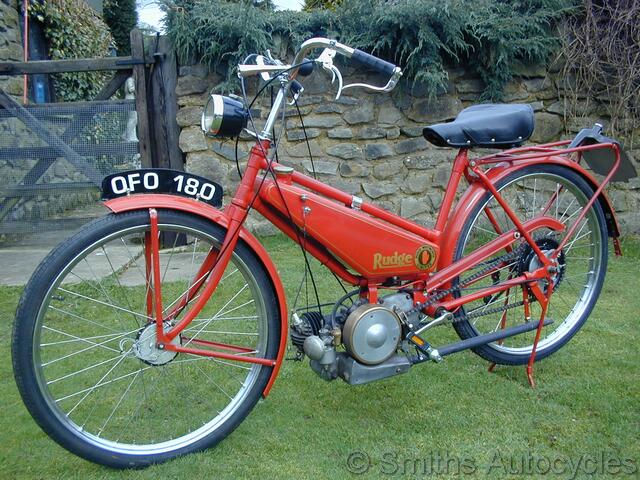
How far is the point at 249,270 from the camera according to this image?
2174 millimetres

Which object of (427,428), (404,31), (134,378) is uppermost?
(404,31)

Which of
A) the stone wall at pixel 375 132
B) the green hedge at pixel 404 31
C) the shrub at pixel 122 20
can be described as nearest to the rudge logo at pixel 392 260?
the green hedge at pixel 404 31

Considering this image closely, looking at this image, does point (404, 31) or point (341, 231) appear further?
point (404, 31)

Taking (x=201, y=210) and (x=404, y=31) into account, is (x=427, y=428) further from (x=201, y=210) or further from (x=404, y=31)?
(x=404, y=31)

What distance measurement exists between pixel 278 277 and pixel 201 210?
0.38m

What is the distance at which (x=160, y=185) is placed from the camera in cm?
209

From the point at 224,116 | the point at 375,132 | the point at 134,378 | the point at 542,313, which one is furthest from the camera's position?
the point at 375,132

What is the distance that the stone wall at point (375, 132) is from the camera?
17.3 feet

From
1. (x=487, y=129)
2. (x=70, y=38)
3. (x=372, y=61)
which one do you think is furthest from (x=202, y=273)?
(x=70, y=38)

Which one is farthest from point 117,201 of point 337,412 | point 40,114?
point 40,114

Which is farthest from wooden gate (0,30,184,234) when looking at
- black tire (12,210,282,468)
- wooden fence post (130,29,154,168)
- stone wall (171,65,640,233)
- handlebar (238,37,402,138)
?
handlebar (238,37,402,138)

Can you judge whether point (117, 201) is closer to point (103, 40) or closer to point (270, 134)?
point (270, 134)

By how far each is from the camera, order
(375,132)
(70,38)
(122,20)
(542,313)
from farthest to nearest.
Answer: (122,20)
(70,38)
(375,132)
(542,313)

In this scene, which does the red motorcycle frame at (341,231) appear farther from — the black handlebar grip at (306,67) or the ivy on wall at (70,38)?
the ivy on wall at (70,38)
